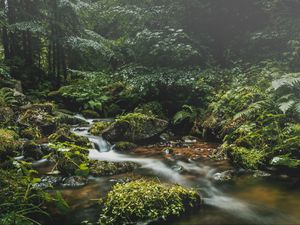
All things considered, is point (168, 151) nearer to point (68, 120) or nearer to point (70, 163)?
point (70, 163)

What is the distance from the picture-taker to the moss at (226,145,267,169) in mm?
6816

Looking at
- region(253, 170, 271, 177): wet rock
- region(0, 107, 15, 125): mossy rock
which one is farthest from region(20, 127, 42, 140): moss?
region(253, 170, 271, 177): wet rock

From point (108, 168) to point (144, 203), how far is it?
211cm

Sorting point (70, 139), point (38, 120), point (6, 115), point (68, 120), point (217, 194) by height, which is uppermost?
point (6, 115)

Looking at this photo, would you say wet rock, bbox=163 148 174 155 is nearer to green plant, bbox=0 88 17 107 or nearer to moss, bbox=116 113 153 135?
moss, bbox=116 113 153 135

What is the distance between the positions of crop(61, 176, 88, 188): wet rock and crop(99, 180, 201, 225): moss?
3.24 feet

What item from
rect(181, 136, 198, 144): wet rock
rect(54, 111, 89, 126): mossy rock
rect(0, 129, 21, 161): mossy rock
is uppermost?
rect(54, 111, 89, 126): mossy rock

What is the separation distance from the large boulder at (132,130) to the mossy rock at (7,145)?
2393mm

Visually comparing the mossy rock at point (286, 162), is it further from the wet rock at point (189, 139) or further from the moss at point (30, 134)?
the moss at point (30, 134)

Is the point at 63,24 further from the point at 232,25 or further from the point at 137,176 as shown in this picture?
the point at 137,176

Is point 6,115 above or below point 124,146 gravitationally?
above

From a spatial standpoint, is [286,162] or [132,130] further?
[132,130]

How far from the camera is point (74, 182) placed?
6098 mm

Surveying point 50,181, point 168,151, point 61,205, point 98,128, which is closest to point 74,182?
point 50,181
